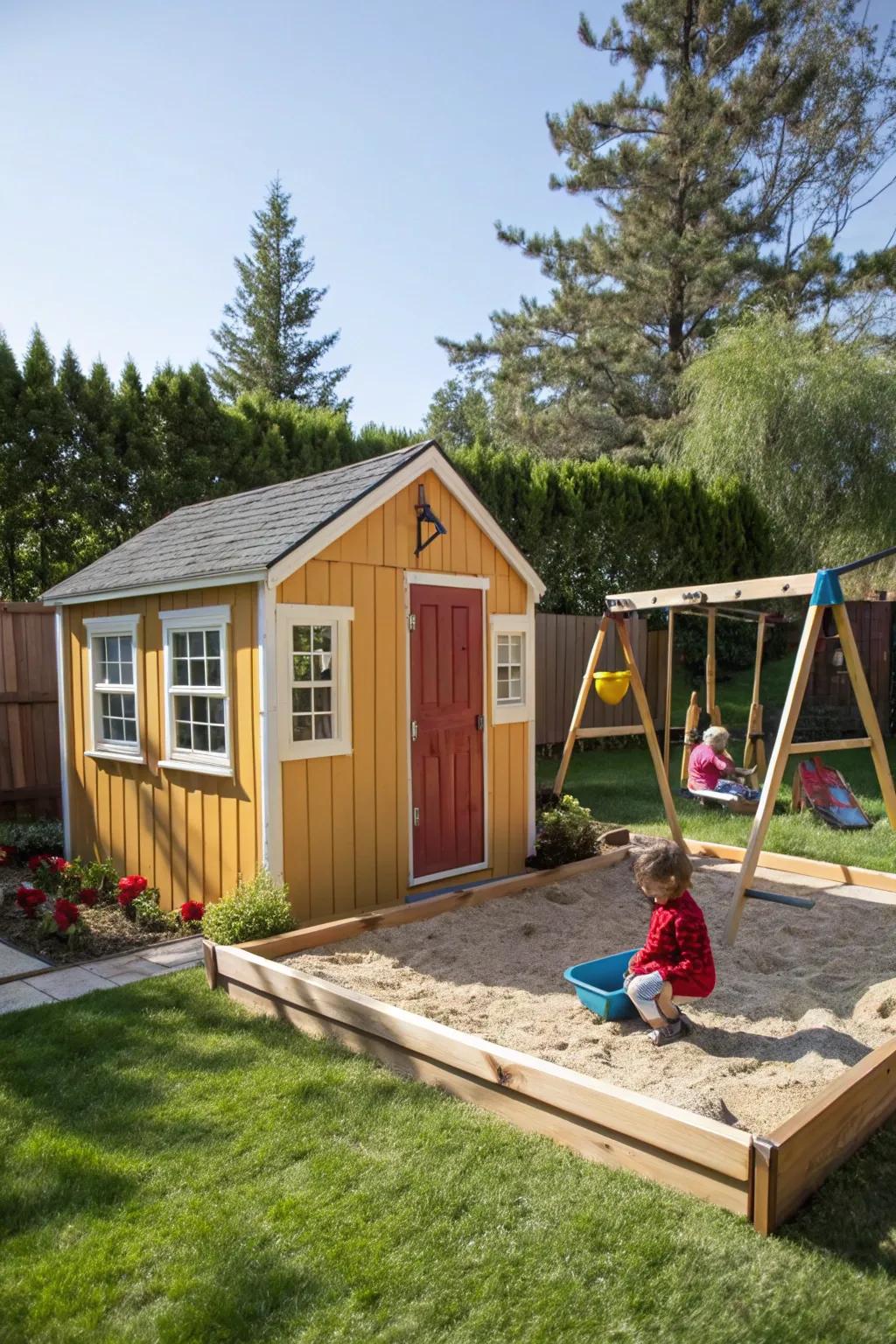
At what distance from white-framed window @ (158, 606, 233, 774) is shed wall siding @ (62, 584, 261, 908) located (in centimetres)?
8

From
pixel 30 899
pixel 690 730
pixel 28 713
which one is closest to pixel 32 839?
pixel 28 713

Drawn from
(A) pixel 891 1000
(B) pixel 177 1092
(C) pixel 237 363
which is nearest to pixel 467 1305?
(B) pixel 177 1092

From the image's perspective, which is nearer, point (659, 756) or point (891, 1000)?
point (891, 1000)

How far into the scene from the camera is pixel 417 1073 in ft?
13.1

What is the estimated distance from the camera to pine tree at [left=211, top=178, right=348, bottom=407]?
32875mm

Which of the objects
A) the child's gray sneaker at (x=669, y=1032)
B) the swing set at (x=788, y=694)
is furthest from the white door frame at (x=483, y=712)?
the child's gray sneaker at (x=669, y=1032)

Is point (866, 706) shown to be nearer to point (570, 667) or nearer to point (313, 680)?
point (313, 680)

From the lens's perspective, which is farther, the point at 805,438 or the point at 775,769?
the point at 805,438

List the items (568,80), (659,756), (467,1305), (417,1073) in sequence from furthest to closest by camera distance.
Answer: (568,80) < (659,756) < (417,1073) < (467,1305)

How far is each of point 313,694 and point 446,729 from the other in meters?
1.30

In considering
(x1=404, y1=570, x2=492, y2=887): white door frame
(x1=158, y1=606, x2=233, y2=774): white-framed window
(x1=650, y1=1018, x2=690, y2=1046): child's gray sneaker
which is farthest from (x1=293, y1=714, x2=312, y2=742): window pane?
(x1=650, y1=1018, x2=690, y2=1046): child's gray sneaker

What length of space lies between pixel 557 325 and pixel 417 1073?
24.6m

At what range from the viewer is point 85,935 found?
6.09m

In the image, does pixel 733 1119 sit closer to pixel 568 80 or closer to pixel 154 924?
pixel 154 924
